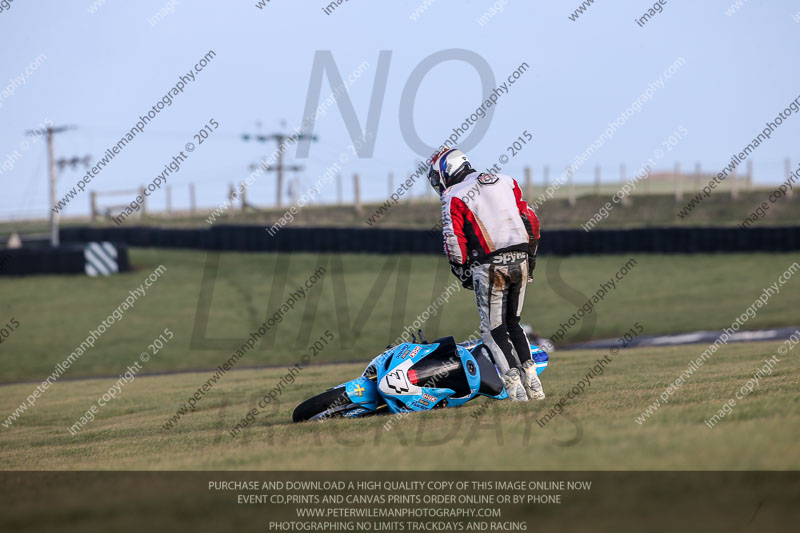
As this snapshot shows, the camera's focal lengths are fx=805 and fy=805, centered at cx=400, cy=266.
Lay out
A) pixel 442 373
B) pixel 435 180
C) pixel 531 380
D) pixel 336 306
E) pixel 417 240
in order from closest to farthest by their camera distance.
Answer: pixel 442 373
pixel 531 380
pixel 435 180
pixel 336 306
pixel 417 240

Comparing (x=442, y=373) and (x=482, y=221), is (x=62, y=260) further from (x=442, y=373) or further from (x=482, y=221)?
(x=482, y=221)

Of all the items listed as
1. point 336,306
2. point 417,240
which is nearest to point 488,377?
point 336,306

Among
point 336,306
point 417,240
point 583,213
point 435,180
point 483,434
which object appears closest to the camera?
point 483,434

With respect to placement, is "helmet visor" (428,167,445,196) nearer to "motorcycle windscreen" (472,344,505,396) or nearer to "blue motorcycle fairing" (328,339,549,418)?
"blue motorcycle fairing" (328,339,549,418)

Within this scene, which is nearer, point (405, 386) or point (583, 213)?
point (405, 386)

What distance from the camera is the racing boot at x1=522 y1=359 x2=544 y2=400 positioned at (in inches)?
281

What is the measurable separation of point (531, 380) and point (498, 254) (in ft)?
3.88

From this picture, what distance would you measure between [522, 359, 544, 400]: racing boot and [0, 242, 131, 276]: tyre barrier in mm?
23881

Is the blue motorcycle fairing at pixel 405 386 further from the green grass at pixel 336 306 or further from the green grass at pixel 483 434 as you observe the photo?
the green grass at pixel 336 306

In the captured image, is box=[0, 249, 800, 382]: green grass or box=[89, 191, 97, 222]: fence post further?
box=[89, 191, 97, 222]: fence post

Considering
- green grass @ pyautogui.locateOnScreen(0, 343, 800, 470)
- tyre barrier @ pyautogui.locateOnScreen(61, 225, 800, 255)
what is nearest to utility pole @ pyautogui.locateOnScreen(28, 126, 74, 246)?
tyre barrier @ pyautogui.locateOnScreen(61, 225, 800, 255)

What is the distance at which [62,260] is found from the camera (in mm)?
27828

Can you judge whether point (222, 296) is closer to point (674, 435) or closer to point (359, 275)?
point (359, 275)
